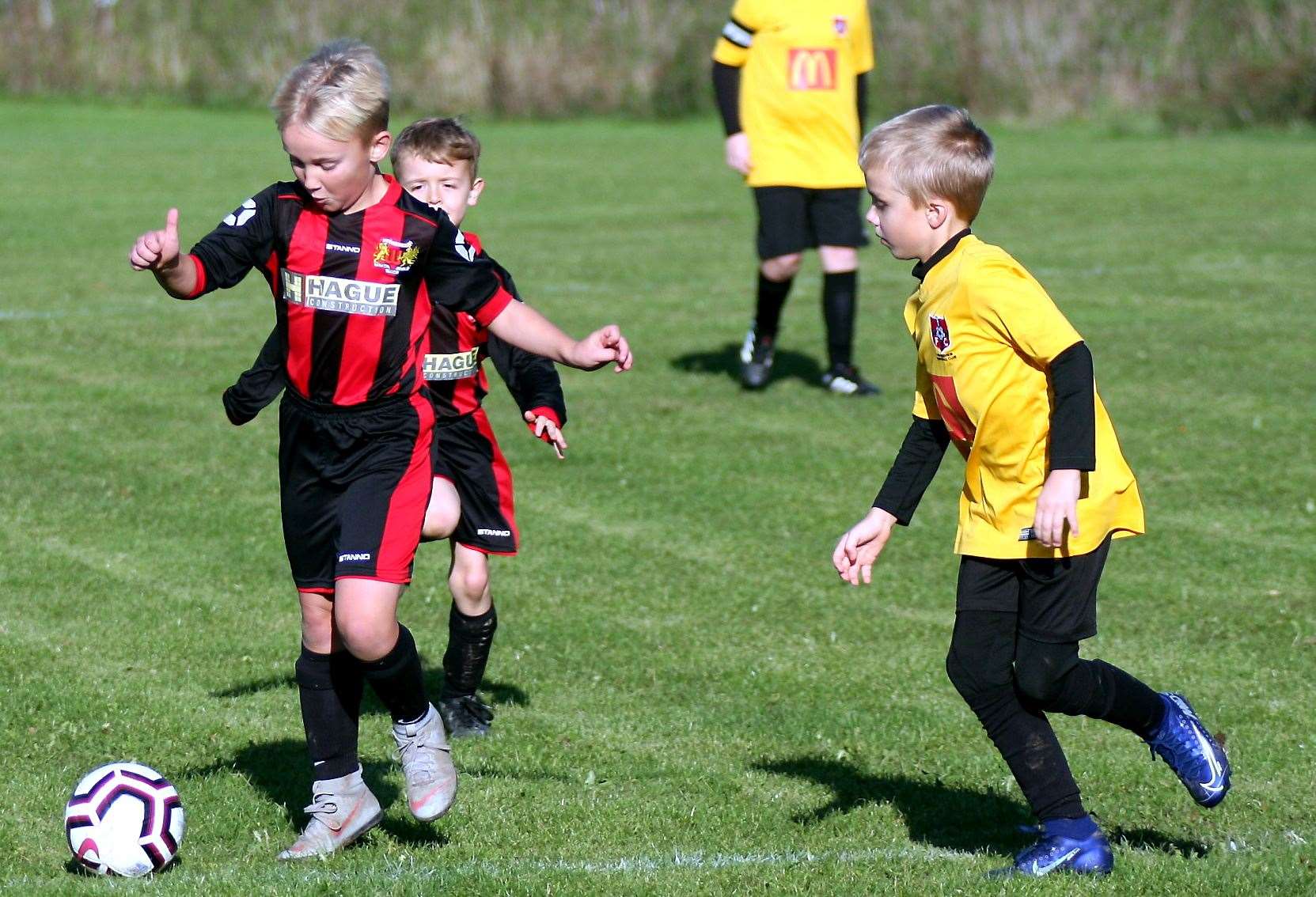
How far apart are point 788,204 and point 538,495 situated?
2965 mm

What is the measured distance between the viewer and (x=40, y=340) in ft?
37.4

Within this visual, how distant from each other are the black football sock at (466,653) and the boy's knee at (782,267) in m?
5.35

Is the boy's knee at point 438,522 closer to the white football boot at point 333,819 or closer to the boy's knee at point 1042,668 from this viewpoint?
the white football boot at point 333,819

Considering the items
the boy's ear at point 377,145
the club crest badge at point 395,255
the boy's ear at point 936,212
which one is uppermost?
the boy's ear at point 377,145

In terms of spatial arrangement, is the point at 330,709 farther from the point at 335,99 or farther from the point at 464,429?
the point at 335,99

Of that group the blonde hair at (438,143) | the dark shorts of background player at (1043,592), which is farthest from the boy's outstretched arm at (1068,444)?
the blonde hair at (438,143)

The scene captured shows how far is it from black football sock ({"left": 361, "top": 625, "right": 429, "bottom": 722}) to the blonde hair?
1658 millimetres

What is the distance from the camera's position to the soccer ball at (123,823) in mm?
4137

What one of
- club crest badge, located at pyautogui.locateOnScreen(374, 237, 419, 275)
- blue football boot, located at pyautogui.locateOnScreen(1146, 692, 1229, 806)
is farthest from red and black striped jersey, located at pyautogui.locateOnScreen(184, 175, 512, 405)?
blue football boot, located at pyautogui.locateOnScreen(1146, 692, 1229, 806)

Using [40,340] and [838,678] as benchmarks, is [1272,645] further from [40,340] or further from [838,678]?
[40,340]

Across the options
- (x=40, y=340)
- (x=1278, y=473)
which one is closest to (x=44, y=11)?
(x=40, y=340)

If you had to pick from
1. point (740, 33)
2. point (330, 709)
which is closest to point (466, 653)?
point (330, 709)

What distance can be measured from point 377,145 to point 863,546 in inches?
60.7

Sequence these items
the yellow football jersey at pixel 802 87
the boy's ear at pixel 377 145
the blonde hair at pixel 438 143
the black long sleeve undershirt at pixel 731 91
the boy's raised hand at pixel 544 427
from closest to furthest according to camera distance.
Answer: the boy's ear at pixel 377 145
the boy's raised hand at pixel 544 427
the blonde hair at pixel 438 143
the yellow football jersey at pixel 802 87
the black long sleeve undershirt at pixel 731 91
